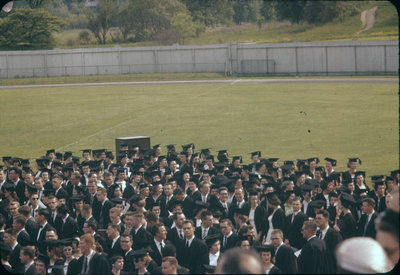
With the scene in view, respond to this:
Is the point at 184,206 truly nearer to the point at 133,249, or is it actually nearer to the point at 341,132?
the point at 133,249

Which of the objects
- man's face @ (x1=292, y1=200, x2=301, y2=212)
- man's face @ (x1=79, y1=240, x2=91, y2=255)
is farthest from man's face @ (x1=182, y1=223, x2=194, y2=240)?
man's face @ (x1=292, y1=200, x2=301, y2=212)

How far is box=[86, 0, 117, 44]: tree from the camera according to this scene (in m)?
53.2

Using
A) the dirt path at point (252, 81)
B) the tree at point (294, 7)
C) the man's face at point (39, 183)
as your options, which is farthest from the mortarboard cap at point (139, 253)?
the dirt path at point (252, 81)

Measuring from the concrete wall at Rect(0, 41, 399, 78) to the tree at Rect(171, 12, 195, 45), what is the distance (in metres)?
3.09

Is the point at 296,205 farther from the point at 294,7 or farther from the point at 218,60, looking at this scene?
the point at 218,60

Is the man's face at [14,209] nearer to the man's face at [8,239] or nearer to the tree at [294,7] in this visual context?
the man's face at [8,239]

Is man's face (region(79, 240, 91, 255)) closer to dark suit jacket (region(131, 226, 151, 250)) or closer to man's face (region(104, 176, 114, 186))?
dark suit jacket (region(131, 226, 151, 250))

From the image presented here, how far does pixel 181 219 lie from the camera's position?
8.84 metres

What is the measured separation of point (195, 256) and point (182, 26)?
1907 inches

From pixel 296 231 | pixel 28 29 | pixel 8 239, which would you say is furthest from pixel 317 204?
pixel 28 29

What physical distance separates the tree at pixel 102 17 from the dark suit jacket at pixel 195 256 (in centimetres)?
4612

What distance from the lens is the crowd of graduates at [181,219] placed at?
7512mm

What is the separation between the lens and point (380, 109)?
91.7ft

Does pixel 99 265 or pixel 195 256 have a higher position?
pixel 99 265
